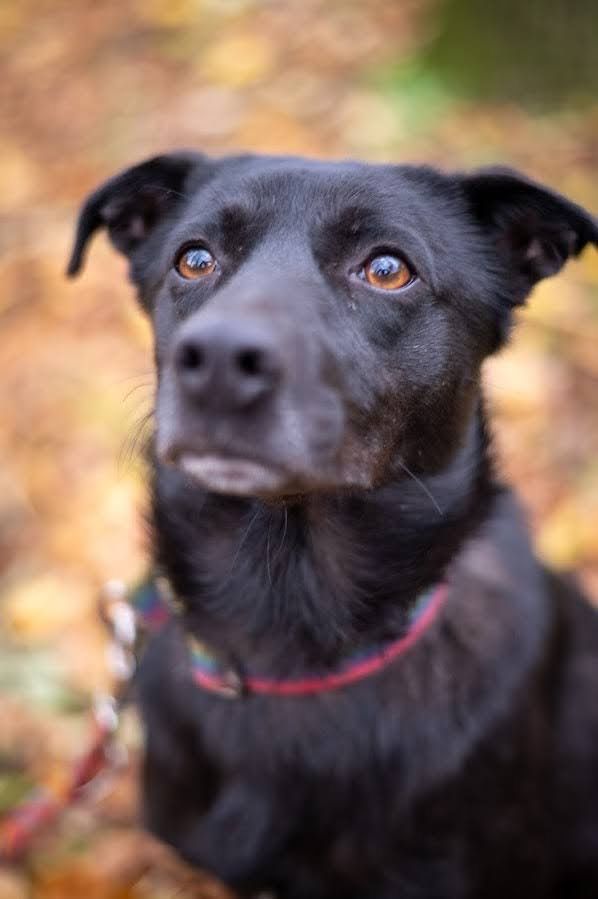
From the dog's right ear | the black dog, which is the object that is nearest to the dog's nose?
the black dog

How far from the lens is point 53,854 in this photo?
10.6 ft

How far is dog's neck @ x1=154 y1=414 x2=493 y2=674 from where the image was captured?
265cm

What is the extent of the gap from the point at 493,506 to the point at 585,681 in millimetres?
724

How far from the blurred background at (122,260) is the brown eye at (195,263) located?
373 millimetres

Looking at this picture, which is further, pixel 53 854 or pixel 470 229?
pixel 53 854

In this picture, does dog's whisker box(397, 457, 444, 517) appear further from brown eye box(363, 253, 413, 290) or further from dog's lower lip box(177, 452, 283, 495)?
dog's lower lip box(177, 452, 283, 495)

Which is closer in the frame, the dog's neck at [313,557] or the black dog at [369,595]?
the black dog at [369,595]

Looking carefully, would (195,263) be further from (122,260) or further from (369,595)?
(122,260)

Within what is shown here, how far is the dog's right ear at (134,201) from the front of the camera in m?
2.77

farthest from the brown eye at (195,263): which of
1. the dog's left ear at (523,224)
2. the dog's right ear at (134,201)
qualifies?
the dog's left ear at (523,224)

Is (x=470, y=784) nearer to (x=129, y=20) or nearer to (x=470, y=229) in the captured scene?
(x=470, y=229)

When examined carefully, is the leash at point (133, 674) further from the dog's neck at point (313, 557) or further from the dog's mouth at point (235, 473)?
the dog's mouth at point (235, 473)

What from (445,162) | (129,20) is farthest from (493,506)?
(129,20)

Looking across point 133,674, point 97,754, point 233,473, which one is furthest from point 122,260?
point 233,473
